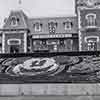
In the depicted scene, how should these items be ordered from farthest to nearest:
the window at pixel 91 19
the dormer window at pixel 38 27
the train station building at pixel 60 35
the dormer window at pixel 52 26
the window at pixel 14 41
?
1. the dormer window at pixel 38 27
2. the dormer window at pixel 52 26
3. the window at pixel 14 41
4. the window at pixel 91 19
5. the train station building at pixel 60 35

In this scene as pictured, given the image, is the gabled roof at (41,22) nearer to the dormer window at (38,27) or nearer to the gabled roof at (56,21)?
the gabled roof at (56,21)

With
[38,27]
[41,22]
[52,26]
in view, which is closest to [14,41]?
[38,27]

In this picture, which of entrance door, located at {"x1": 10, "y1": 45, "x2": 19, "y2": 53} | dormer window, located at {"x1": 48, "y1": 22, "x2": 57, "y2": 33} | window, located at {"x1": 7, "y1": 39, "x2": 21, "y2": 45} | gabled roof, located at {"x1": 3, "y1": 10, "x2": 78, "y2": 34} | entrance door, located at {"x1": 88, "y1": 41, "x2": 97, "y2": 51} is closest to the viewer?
entrance door, located at {"x1": 88, "y1": 41, "x2": 97, "y2": 51}

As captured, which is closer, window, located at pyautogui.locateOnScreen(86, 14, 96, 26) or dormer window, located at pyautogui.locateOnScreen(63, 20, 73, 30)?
window, located at pyautogui.locateOnScreen(86, 14, 96, 26)

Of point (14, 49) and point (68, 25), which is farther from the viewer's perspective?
point (68, 25)

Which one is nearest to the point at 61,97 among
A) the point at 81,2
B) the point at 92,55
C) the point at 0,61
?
the point at 92,55

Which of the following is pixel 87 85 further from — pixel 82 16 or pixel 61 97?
pixel 82 16

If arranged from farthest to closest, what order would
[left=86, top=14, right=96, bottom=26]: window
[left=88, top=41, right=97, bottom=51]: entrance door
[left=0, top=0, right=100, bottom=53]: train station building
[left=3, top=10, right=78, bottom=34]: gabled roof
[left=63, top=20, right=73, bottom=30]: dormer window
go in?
1. [left=63, top=20, right=73, bottom=30]: dormer window
2. [left=3, top=10, right=78, bottom=34]: gabled roof
3. [left=86, top=14, right=96, bottom=26]: window
4. [left=0, top=0, right=100, bottom=53]: train station building
5. [left=88, top=41, right=97, bottom=51]: entrance door

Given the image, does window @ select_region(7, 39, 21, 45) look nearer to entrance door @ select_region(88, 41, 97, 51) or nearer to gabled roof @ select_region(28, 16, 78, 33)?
gabled roof @ select_region(28, 16, 78, 33)

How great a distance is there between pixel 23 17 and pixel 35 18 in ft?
7.55

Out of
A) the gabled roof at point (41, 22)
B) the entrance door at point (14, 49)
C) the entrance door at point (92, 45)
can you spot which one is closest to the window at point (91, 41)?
the entrance door at point (92, 45)

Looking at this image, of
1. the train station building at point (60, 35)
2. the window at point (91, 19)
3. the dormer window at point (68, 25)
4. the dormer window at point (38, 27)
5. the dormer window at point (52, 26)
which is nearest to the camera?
the train station building at point (60, 35)

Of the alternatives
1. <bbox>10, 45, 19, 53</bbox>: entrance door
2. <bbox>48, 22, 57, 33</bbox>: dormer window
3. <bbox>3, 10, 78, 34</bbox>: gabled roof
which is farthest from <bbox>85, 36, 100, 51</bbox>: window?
<bbox>10, 45, 19, 53</bbox>: entrance door

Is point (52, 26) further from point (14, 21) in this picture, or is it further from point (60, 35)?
point (14, 21)
